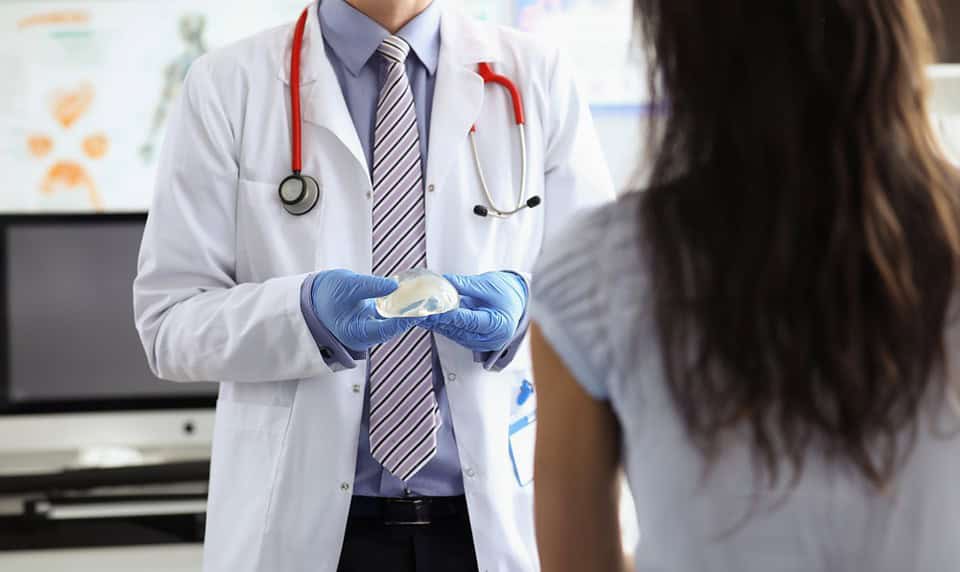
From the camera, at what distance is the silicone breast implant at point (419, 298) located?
121cm

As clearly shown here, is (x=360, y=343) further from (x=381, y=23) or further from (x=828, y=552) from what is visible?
(x=828, y=552)

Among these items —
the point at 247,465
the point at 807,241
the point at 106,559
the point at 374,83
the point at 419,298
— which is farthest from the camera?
the point at 106,559

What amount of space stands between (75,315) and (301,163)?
1.37m

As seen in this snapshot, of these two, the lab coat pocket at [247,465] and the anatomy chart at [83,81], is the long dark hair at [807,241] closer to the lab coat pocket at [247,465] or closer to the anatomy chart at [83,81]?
the lab coat pocket at [247,465]

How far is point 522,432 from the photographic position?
4.69 ft

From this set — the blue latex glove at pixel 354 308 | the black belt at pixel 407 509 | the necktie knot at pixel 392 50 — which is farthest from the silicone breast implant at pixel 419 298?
the necktie knot at pixel 392 50

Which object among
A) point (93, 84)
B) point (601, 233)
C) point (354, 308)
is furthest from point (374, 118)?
point (93, 84)

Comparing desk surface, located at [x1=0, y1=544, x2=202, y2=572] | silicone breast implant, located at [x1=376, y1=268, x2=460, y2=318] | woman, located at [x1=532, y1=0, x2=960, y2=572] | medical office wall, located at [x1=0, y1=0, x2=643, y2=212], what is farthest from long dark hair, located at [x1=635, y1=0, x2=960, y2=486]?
medical office wall, located at [x1=0, y1=0, x2=643, y2=212]

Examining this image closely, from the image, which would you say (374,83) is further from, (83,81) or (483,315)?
(83,81)

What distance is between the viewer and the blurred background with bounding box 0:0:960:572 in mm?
2328

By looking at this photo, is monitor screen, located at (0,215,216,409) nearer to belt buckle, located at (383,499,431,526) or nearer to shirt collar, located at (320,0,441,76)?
shirt collar, located at (320,0,441,76)

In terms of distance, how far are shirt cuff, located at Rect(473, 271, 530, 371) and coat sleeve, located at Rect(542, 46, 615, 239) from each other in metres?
0.11

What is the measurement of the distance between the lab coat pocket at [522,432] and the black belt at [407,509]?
0.10 m

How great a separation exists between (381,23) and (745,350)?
0.93m
